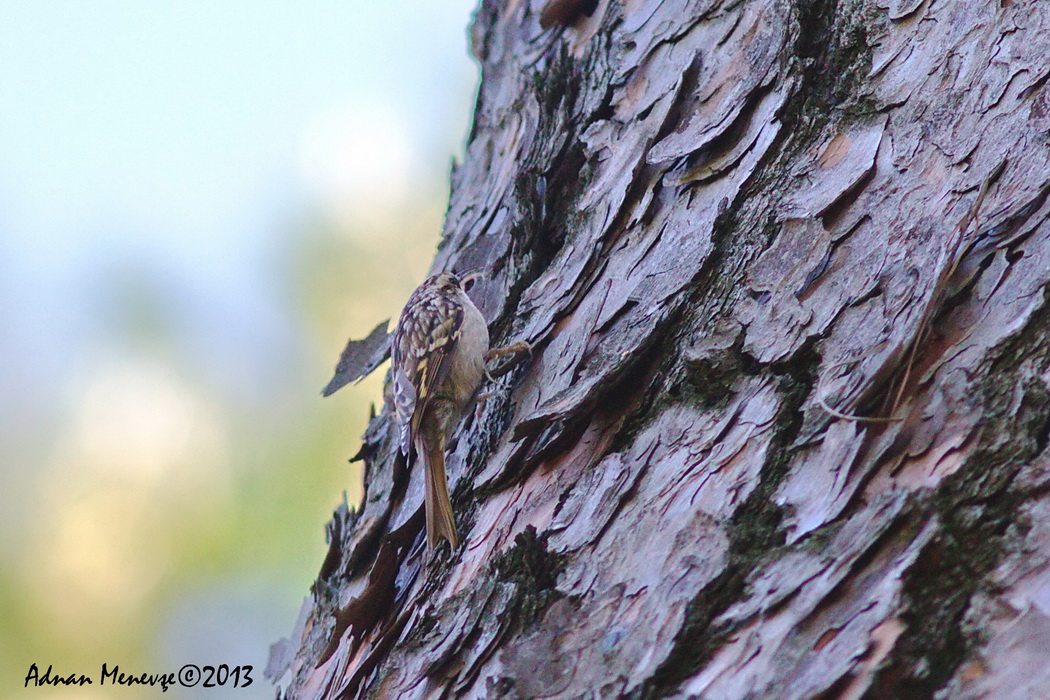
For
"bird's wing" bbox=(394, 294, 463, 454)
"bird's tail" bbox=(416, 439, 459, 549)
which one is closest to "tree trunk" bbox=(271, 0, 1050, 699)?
"bird's tail" bbox=(416, 439, 459, 549)

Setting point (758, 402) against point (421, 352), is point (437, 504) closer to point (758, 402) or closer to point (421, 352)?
point (758, 402)

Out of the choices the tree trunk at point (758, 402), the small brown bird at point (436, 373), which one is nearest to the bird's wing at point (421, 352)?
the small brown bird at point (436, 373)

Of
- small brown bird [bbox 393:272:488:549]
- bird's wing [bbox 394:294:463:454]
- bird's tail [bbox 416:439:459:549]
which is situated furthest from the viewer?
bird's wing [bbox 394:294:463:454]

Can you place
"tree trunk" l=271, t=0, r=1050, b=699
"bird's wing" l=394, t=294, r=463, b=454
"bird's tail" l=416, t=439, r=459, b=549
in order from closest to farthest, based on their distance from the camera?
"tree trunk" l=271, t=0, r=1050, b=699 → "bird's tail" l=416, t=439, r=459, b=549 → "bird's wing" l=394, t=294, r=463, b=454

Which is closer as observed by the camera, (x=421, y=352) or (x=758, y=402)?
(x=758, y=402)

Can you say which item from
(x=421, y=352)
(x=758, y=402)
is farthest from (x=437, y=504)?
(x=421, y=352)

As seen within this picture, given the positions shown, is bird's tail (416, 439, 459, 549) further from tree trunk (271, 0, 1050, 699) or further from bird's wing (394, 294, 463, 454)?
bird's wing (394, 294, 463, 454)
